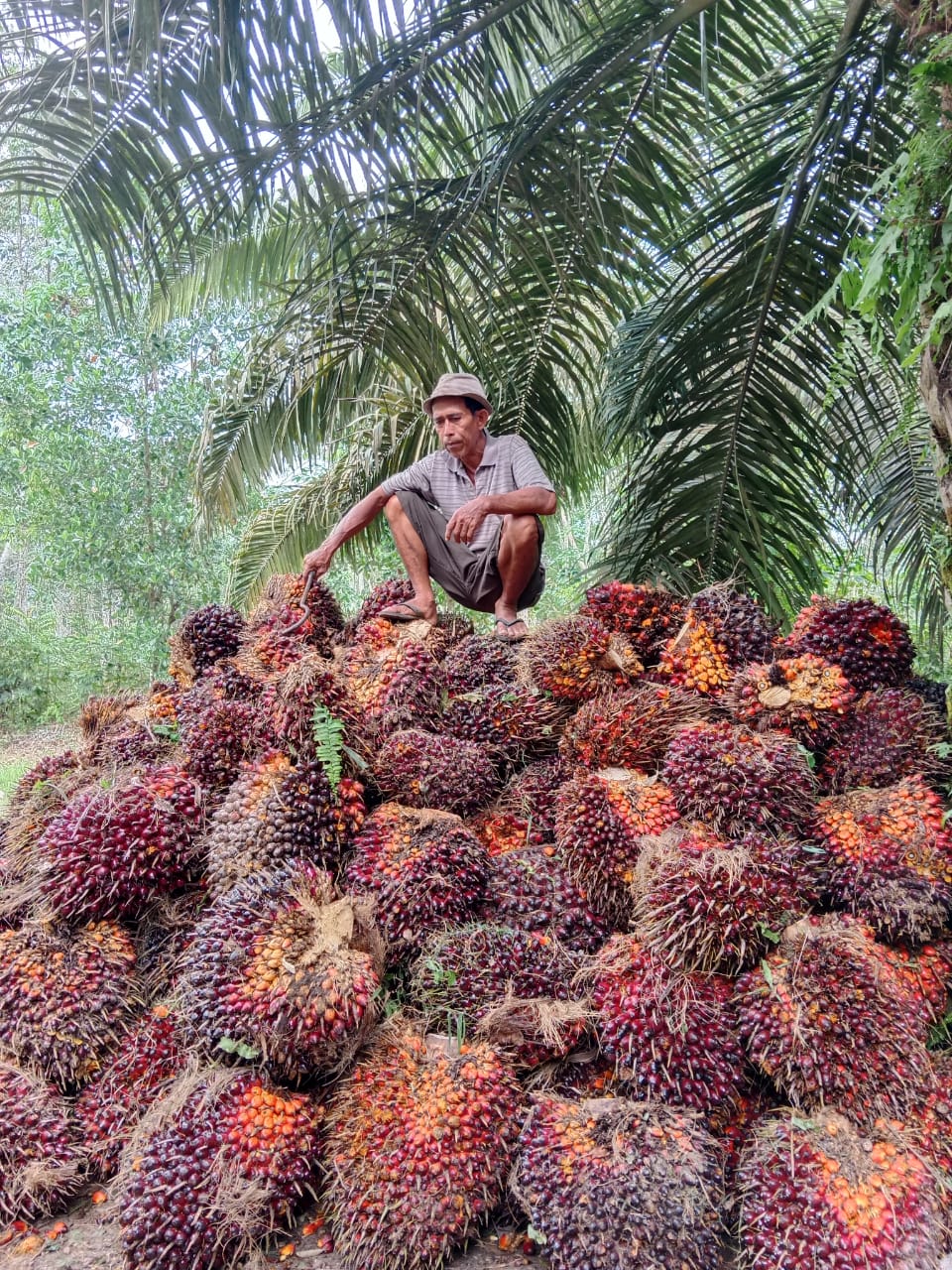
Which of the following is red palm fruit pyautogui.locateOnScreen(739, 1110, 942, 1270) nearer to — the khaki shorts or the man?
the man

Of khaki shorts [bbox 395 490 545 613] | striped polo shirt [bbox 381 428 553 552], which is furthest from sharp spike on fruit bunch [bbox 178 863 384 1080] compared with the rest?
striped polo shirt [bbox 381 428 553 552]

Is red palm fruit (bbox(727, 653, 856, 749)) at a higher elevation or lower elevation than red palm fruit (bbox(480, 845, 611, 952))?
higher

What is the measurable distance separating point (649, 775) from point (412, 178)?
2.35m

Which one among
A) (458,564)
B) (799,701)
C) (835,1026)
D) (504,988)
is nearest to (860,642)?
(799,701)

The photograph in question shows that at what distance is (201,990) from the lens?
74.9 inches

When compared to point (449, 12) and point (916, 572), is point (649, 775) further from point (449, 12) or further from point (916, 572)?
point (916, 572)

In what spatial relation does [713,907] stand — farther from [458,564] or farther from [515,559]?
[458,564]

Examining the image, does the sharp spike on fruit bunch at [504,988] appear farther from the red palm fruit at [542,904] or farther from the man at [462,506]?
the man at [462,506]

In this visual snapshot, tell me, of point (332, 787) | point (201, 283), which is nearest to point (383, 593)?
point (332, 787)

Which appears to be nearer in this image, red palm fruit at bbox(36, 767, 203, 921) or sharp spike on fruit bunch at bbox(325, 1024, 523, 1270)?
Answer: sharp spike on fruit bunch at bbox(325, 1024, 523, 1270)

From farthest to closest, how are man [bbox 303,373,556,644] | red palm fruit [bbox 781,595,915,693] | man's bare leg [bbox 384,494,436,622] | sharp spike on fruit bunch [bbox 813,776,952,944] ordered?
man's bare leg [bbox 384,494,436,622], man [bbox 303,373,556,644], red palm fruit [bbox 781,595,915,693], sharp spike on fruit bunch [bbox 813,776,952,944]

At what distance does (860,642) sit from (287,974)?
183 centimetres

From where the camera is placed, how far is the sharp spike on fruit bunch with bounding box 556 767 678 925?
210 centimetres

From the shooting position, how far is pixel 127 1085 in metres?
2.01
